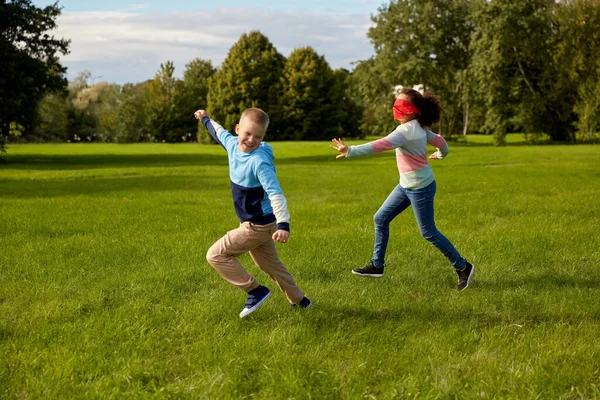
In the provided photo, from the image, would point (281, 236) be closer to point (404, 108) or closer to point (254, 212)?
point (254, 212)

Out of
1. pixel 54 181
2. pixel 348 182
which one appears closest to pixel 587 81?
pixel 348 182

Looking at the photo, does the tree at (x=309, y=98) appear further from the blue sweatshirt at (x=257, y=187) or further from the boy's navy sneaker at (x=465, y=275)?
the blue sweatshirt at (x=257, y=187)

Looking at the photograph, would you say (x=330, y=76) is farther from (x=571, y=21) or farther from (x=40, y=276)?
(x=40, y=276)

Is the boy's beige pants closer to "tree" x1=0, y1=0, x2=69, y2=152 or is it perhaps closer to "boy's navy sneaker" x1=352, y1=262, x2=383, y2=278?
"boy's navy sneaker" x1=352, y1=262, x2=383, y2=278

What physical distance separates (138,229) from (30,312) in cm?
493

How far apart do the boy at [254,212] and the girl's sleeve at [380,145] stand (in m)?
0.95

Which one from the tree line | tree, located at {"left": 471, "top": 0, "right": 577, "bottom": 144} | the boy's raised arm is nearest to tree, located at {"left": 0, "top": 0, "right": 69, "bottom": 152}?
the tree line

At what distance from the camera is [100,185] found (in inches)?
789

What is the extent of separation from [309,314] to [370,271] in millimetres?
1768

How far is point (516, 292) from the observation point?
655 centimetres

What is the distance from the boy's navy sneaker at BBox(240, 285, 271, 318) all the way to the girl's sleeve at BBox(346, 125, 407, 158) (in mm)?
1548

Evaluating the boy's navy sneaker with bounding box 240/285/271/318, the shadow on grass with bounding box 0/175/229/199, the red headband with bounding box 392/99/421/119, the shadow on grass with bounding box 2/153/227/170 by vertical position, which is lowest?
the shadow on grass with bounding box 2/153/227/170

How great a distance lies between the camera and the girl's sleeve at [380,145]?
6004 mm

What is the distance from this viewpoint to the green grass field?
4.27 metres
